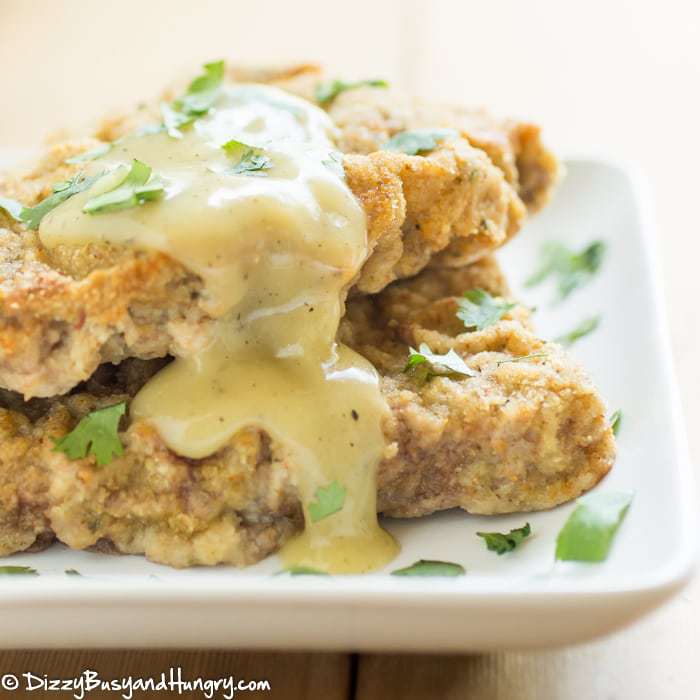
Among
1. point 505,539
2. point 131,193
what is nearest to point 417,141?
point 131,193

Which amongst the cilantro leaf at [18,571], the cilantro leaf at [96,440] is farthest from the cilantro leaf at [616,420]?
the cilantro leaf at [18,571]

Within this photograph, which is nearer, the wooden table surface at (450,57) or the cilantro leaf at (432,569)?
the cilantro leaf at (432,569)

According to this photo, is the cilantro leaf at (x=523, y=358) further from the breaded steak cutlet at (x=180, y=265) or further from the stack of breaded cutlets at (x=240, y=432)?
the breaded steak cutlet at (x=180, y=265)

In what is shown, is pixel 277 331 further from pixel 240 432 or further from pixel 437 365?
pixel 437 365

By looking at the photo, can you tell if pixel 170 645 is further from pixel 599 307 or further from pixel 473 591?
pixel 599 307

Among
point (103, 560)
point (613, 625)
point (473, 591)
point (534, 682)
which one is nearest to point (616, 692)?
point (534, 682)

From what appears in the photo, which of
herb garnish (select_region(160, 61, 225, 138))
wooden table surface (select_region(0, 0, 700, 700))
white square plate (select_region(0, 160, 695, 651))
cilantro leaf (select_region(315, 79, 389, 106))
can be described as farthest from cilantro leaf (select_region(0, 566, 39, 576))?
wooden table surface (select_region(0, 0, 700, 700))
